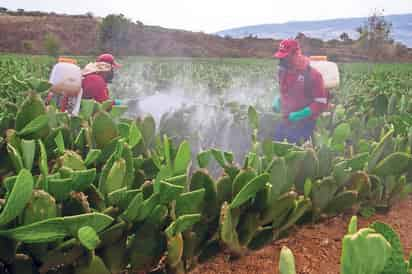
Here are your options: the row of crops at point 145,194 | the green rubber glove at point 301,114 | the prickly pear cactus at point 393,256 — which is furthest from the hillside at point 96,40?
the prickly pear cactus at point 393,256

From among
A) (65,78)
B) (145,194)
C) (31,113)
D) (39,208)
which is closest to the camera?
(39,208)

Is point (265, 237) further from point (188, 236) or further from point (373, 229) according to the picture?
point (373, 229)

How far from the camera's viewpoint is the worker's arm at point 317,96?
381 centimetres

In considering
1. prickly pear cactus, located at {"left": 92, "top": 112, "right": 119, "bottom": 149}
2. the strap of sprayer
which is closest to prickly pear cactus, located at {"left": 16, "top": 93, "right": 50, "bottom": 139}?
prickly pear cactus, located at {"left": 92, "top": 112, "right": 119, "bottom": 149}

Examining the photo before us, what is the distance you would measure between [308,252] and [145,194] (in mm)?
608

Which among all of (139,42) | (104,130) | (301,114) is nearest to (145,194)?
(104,130)

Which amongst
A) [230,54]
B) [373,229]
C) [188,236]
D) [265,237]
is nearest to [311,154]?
[265,237]

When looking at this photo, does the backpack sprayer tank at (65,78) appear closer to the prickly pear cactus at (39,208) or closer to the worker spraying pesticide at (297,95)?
the worker spraying pesticide at (297,95)

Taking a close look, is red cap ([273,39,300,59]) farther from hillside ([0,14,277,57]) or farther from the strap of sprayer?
hillside ([0,14,277,57])

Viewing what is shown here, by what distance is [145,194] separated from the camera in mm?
1463

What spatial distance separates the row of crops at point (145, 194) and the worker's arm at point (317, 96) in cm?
160

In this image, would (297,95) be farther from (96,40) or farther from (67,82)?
(96,40)

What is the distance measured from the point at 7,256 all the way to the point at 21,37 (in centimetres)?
5185

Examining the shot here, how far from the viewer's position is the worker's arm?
381 centimetres
